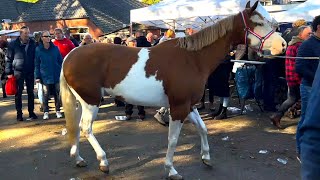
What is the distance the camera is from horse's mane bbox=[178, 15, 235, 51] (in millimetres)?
4906

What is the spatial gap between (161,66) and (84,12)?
32.0 meters

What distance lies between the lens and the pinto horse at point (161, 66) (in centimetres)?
478

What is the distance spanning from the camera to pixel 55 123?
8.01 m

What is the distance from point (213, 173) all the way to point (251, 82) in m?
4.34

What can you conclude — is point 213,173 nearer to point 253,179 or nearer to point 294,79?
point 253,179

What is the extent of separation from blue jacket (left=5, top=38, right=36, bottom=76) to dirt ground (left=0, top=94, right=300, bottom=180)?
1.15 m

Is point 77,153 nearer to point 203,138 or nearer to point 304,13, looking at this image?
point 203,138

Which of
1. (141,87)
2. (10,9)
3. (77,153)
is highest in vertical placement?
(10,9)

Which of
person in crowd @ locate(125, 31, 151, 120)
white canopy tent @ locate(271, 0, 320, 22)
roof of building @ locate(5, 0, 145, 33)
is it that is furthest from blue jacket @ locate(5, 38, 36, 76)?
roof of building @ locate(5, 0, 145, 33)

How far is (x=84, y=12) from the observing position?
115 ft

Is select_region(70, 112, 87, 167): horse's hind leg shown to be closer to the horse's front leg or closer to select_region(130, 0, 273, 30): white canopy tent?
the horse's front leg

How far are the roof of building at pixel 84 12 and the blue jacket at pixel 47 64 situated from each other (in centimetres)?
2731

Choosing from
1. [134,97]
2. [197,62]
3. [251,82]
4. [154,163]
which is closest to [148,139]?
[154,163]

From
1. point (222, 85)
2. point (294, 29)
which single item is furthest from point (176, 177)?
point (294, 29)
